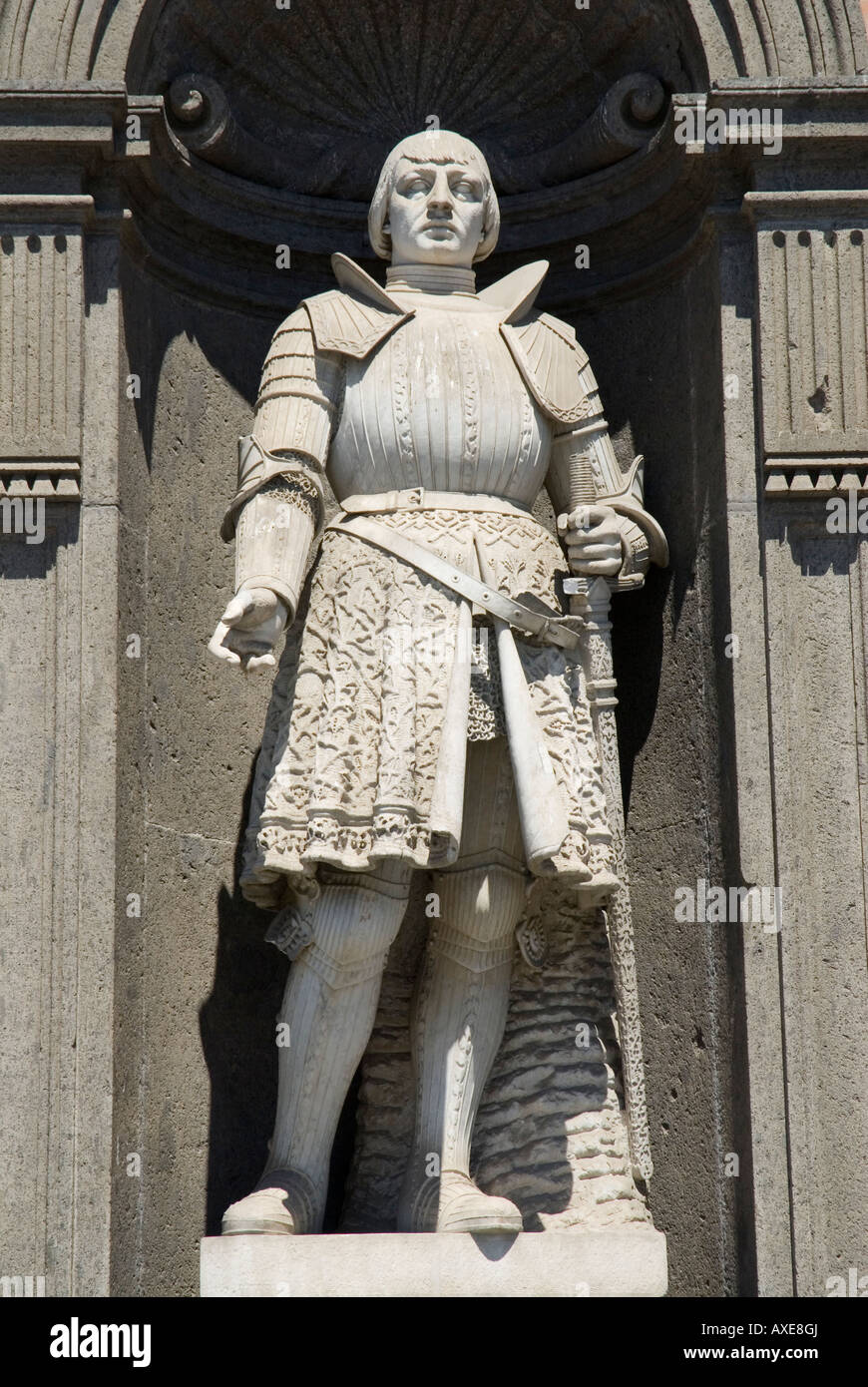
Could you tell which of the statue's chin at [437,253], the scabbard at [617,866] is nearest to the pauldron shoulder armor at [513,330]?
the statue's chin at [437,253]

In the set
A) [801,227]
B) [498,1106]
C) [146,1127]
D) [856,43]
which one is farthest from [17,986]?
[856,43]

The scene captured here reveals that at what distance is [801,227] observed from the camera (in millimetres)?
6828

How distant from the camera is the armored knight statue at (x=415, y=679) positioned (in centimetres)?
618

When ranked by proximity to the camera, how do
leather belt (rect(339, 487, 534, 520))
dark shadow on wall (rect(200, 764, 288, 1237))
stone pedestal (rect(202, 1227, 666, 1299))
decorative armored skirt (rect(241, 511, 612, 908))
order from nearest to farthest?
stone pedestal (rect(202, 1227, 666, 1299)) → decorative armored skirt (rect(241, 511, 612, 908)) → leather belt (rect(339, 487, 534, 520)) → dark shadow on wall (rect(200, 764, 288, 1237))

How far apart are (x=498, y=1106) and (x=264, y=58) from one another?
3.43m

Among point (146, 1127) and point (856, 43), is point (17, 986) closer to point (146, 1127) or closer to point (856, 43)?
point (146, 1127)

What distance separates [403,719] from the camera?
6.21 meters

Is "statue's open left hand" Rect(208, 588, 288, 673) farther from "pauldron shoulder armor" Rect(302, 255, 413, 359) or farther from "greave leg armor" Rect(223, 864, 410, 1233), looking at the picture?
"pauldron shoulder armor" Rect(302, 255, 413, 359)

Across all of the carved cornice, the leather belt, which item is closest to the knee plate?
the leather belt

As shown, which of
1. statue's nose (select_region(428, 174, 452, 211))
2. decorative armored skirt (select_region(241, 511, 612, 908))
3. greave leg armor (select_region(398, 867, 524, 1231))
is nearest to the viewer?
decorative armored skirt (select_region(241, 511, 612, 908))

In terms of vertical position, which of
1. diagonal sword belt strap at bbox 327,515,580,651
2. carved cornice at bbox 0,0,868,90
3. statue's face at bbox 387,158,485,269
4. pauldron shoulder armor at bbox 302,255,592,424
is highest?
carved cornice at bbox 0,0,868,90

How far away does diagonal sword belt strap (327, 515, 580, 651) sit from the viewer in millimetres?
6328

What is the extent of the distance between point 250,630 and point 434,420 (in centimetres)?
81

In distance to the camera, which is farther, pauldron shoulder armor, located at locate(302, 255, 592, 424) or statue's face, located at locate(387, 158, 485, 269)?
statue's face, located at locate(387, 158, 485, 269)
